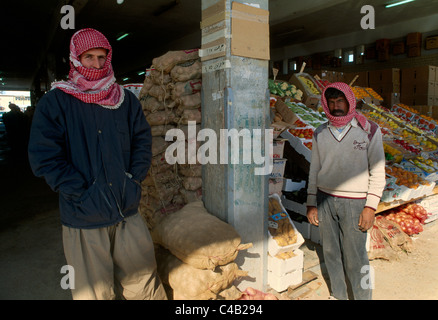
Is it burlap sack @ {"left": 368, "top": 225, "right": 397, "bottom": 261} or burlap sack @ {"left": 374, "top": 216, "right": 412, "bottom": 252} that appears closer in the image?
burlap sack @ {"left": 368, "top": 225, "right": 397, "bottom": 261}

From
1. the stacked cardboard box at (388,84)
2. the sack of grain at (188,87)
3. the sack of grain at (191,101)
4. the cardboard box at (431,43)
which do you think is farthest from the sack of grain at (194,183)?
the cardboard box at (431,43)

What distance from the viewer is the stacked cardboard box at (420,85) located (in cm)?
880

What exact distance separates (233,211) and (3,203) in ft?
17.3

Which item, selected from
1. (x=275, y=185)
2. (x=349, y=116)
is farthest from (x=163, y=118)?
(x=349, y=116)

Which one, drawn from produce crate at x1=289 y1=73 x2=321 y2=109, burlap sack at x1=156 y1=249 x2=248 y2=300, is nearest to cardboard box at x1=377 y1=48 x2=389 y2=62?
produce crate at x1=289 y1=73 x2=321 y2=109

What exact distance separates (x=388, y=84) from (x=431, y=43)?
3.55 m

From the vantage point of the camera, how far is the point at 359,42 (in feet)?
42.6

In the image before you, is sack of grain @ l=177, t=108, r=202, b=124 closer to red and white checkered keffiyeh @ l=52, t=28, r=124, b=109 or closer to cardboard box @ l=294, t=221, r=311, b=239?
red and white checkered keffiyeh @ l=52, t=28, r=124, b=109

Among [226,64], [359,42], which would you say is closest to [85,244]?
[226,64]

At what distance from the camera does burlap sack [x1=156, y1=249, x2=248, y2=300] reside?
7.18 feet

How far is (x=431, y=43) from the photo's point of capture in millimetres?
10750

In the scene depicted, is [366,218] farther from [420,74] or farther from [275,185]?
[420,74]

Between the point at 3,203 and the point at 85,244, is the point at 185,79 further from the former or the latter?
the point at 3,203

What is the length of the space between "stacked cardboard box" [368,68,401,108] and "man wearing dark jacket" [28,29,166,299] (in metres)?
8.81
